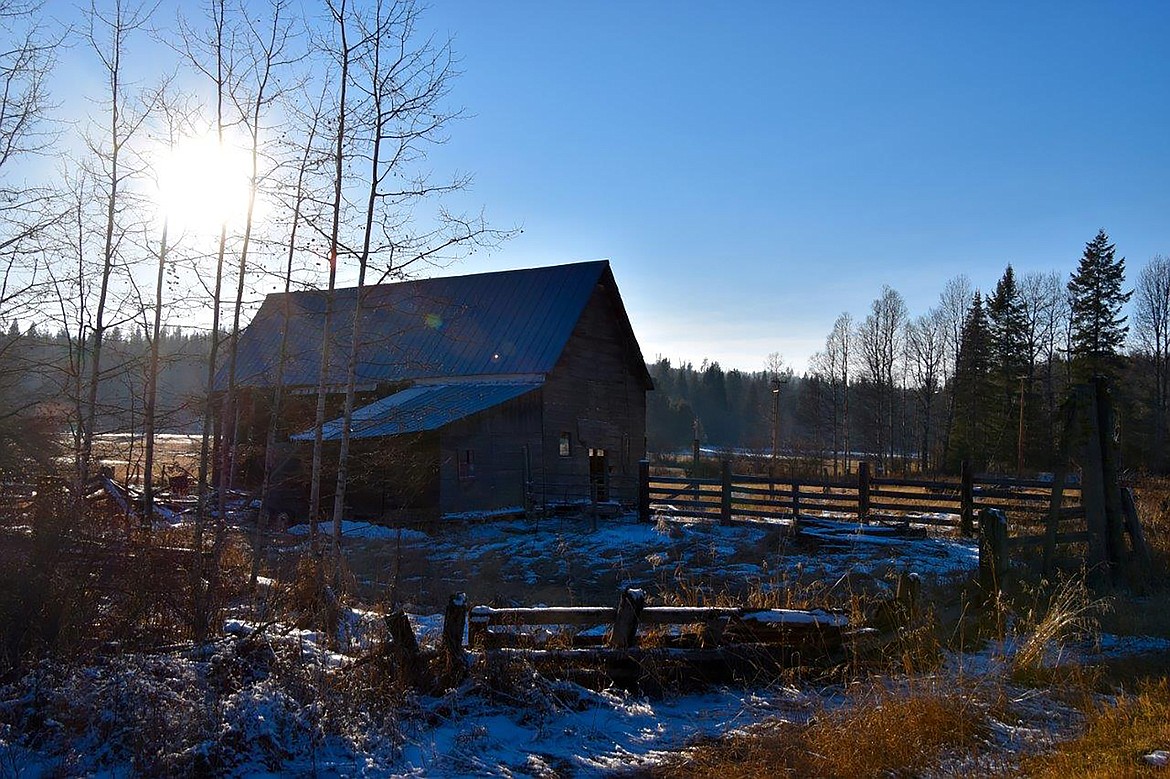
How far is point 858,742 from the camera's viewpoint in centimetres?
555

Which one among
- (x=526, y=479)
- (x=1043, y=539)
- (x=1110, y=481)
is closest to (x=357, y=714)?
(x=1043, y=539)

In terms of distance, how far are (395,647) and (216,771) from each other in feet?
5.86

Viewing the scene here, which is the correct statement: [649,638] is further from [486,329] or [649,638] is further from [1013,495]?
[486,329]

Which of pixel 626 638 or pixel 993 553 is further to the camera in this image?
pixel 993 553

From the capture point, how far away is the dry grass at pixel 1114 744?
4879mm

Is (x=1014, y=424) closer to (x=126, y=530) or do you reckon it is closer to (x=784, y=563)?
(x=784, y=563)

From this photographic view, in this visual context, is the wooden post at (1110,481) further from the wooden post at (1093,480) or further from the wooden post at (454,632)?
the wooden post at (454,632)

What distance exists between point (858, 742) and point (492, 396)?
19.8 m

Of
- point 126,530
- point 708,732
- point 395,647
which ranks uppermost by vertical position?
point 126,530

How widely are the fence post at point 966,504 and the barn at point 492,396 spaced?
32.3 ft

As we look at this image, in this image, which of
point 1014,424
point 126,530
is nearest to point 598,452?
point 126,530

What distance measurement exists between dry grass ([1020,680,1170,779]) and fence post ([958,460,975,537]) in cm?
1339

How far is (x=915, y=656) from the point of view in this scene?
7.77m

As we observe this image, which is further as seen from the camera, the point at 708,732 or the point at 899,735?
the point at 708,732
